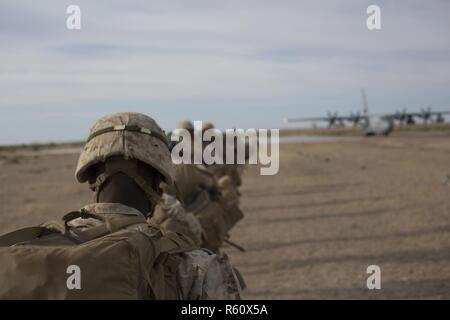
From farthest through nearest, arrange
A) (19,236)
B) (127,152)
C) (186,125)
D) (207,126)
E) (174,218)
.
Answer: (207,126)
(186,125)
(174,218)
(127,152)
(19,236)

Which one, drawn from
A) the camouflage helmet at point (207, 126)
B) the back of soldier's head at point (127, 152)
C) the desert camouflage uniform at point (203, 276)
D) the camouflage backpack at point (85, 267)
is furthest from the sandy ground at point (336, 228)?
A: the camouflage backpack at point (85, 267)

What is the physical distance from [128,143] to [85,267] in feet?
2.88

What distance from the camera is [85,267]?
202cm

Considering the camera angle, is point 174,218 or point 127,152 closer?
point 127,152

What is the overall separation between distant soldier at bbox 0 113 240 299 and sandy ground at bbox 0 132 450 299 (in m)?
4.91

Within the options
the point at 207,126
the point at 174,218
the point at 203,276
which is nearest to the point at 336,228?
the point at 207,126

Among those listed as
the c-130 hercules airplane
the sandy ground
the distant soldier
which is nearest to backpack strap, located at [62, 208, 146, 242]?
the distant soldier

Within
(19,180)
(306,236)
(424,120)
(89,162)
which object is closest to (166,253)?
(89,162)

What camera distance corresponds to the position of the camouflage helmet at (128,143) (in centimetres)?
278

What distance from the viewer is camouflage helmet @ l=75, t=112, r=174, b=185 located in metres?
2.78

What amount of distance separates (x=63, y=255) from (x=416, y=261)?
7.42 meters

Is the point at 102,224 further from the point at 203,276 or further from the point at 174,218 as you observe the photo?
the point at 174,218

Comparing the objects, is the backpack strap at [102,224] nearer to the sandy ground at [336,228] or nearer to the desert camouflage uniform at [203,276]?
the desert camouflage uniform at [203,276]

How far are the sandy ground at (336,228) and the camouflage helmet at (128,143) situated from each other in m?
4.83
